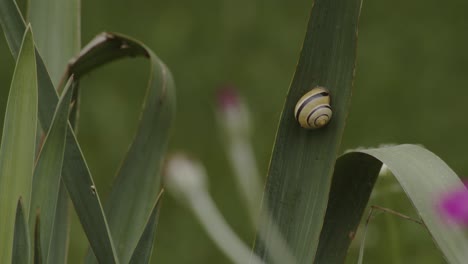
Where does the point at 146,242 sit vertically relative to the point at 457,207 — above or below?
below

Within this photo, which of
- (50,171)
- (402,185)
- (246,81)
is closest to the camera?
(402,185)

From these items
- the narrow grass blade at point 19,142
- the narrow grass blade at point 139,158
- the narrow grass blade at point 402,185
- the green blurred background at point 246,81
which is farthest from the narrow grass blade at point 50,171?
the green blurred background at point 246,81

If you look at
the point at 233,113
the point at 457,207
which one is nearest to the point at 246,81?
the point at 233,113

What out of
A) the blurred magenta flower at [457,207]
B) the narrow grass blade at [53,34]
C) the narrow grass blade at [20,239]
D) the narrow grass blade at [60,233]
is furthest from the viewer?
the narrow grass blade at [53,34]

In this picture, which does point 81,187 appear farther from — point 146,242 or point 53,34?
point 53,34

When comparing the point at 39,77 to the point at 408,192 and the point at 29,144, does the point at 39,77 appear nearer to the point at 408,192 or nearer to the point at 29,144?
the point at 29,144

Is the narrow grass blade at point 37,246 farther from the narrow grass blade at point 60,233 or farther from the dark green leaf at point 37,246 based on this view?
the narrow grass blade at point 60,233

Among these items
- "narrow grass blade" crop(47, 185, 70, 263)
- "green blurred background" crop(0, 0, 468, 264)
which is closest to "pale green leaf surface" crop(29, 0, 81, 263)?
"narrow grass blade" crop(47, 185, 70, 263)
